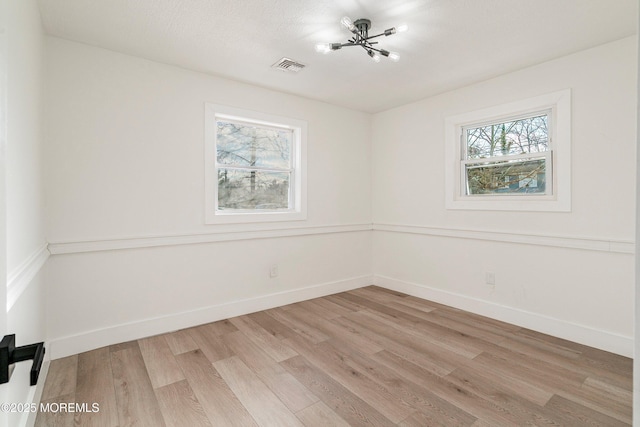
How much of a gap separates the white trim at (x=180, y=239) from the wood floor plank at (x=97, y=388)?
83 cm

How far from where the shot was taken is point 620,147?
2.46 meters

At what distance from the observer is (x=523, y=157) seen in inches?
120

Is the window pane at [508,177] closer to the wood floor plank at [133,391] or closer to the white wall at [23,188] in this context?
the wood floor plank at [133,391]

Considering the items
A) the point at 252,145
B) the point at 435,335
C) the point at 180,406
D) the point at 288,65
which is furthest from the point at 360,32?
the point at 180,406

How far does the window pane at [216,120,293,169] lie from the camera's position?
131 inches

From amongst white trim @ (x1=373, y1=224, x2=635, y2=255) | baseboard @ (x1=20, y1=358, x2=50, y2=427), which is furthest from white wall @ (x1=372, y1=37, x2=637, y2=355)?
baseboard @ (x1=20, y1=358, x2=50, y2=427)

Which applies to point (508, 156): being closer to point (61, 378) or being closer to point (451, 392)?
point (451, 392)

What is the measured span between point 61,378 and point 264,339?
4.63 feet

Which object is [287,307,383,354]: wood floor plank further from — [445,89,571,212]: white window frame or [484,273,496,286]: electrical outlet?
[445,89,571,212]: white window frame

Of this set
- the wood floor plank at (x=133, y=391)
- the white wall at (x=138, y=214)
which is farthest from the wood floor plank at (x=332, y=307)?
the wood floor plank at (x=133, y=391)

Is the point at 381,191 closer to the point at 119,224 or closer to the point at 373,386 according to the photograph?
the point at 373,386

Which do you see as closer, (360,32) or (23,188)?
(23,188)

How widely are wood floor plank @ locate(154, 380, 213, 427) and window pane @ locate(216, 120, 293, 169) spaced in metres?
2.11

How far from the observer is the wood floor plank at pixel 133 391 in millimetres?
1747
